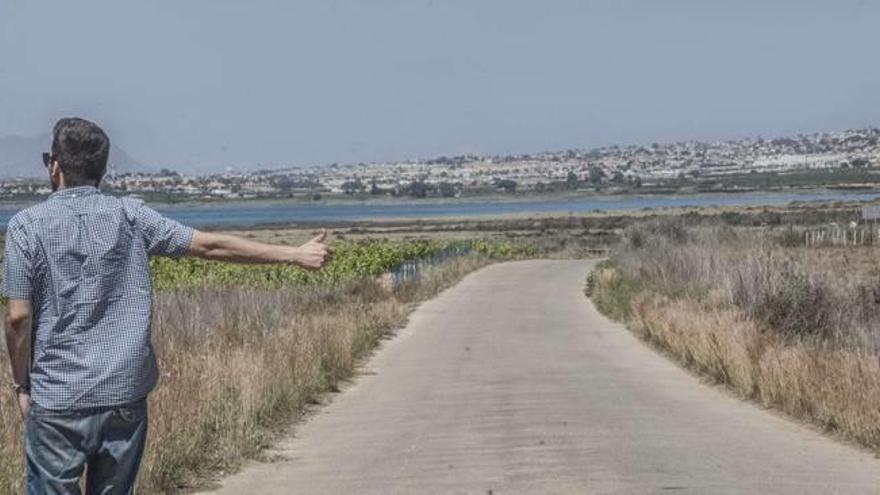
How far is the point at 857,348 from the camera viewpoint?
1606 centimetres

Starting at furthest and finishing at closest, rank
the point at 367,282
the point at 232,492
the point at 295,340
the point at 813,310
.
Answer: the point at 367,282
the point at 813,310
the point at 295,340
the point at 232,492

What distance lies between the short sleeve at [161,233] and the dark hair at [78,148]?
0.80 ft

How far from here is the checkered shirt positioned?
5316 millimetres

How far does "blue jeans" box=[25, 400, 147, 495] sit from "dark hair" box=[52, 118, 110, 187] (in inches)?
34.4

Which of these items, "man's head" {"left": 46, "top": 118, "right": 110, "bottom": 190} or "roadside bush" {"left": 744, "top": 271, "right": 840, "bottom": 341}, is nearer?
"man's head" {"left": 46, "top": 118, "right": 110, "bottom": 190}

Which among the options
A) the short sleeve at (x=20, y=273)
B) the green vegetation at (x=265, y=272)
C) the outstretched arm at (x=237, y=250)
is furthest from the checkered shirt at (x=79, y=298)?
the green vegetation at (x=265, y=272)

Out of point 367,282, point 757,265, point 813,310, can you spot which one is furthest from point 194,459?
point 367,282

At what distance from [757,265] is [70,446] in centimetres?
2006

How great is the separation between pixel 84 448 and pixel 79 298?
56cm

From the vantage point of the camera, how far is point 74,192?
17.9 feet

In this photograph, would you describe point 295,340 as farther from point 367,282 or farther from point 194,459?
point 367,282

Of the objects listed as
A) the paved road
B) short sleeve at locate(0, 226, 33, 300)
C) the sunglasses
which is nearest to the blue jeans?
short sleeve at locate(0, 226, 33, 300)

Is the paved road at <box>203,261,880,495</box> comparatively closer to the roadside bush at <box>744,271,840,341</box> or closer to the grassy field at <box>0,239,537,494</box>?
the grassy field at <box>0,239,537,494</box>

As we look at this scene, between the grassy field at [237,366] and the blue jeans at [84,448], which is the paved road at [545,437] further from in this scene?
the blue jeans at [84,448]
